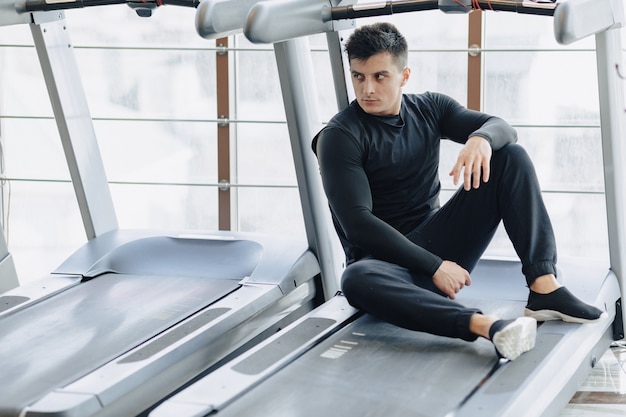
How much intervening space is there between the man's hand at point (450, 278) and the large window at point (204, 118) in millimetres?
2384

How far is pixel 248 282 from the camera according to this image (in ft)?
11.2

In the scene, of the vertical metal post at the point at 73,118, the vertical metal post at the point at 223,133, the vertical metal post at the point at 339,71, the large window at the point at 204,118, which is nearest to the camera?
the vertical metal post at the point at 339,71

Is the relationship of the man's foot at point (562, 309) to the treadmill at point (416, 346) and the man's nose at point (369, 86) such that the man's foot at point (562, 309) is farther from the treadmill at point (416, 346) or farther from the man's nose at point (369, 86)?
the man's nose at point (369, 86)

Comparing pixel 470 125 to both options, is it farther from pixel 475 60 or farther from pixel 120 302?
pixel 475 60

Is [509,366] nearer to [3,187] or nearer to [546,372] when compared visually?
[546,372]

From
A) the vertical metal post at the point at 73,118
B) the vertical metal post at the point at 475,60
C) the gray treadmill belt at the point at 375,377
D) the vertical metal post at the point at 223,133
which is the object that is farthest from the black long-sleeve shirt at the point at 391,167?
the vertical metal post at the point at 223,133

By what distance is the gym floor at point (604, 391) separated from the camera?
271 cm

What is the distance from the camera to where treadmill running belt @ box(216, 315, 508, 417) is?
2326mm

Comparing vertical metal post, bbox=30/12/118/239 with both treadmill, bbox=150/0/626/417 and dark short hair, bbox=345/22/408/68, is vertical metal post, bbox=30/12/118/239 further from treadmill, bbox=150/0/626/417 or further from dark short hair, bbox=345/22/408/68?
dark short hair, bbox=345/22/408/68

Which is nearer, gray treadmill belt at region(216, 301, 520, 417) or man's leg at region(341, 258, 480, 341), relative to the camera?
gray treadmill belt at region(216, 301, 520, 417)

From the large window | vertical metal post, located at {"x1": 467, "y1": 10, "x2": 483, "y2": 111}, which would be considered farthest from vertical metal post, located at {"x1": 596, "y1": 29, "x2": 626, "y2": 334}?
the large window

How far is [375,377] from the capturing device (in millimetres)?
2498

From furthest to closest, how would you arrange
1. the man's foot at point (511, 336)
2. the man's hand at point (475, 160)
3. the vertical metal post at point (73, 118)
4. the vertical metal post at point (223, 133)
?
the vertical metal post at point (223, 133), the vertical metal post at point (73, 118), the man's hand at point (475, 160), the man's foot at point (511, 336)

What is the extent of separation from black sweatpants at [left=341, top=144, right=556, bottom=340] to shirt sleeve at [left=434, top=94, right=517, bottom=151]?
0.05m
